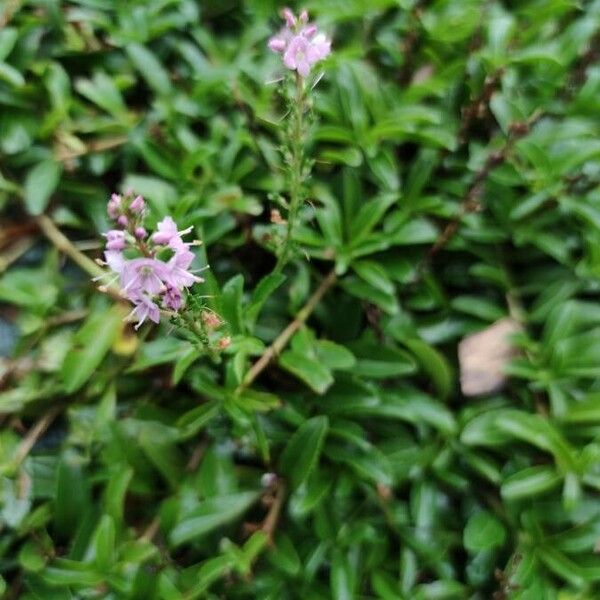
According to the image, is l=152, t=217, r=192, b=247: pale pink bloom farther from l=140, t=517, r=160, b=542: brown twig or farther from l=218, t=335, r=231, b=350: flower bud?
l=140, t=517, r=160, b=542: brown twig

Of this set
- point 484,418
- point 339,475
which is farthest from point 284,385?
point 484,418

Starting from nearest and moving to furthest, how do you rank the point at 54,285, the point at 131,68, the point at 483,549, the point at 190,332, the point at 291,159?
the point at 190,332, the point at 291,159, the point at 483,549, the point at 54,285, the point at 131,68

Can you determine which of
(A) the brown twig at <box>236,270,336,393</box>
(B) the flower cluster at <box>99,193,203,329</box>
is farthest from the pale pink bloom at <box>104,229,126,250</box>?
(A) the brown twig at <box>236,270,336,393</box>

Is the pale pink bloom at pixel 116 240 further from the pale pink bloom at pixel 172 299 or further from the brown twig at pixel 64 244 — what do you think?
the brown twig at pixel 64 244

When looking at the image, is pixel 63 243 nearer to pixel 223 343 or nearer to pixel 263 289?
pixel 263 289

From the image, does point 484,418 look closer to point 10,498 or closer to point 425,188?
point 425,188

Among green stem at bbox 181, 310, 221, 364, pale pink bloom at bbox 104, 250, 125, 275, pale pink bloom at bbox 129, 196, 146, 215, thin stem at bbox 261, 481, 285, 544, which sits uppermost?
pale pink bloom at bbox 129, 196, 146, 215

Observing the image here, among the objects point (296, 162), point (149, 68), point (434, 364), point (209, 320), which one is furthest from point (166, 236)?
point (149, 68)
